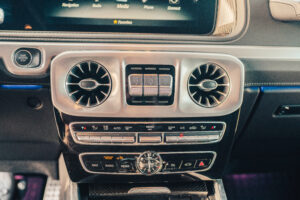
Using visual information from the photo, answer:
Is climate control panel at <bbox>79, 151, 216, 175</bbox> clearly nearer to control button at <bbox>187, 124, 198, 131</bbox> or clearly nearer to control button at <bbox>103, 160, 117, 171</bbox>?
control button at <bbox>103, 160, 117, 171</bbox>

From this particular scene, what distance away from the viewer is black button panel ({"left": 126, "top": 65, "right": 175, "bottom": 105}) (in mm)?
988

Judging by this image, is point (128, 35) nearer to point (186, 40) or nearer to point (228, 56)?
point (186, 40)

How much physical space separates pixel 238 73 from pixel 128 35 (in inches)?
16.1

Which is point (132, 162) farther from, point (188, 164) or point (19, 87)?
point (19, 87)

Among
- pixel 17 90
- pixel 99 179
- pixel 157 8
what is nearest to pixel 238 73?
pixel 157 8

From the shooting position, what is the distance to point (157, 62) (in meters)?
0.98

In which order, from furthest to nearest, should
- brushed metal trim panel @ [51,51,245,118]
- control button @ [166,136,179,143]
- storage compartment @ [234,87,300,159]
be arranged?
storage compartment @ [234,87,300,159] < control button @ [166,136,179,143] < brushed metal trim panel @ [51,51,245,118]

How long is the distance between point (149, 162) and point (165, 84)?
0.32 metres

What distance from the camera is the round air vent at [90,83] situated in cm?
99

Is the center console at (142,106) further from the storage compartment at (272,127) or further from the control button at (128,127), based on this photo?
the storage compartment at (272,127)

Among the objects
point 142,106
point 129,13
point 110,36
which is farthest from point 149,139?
point 129,13

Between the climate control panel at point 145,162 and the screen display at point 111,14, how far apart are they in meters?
0.49

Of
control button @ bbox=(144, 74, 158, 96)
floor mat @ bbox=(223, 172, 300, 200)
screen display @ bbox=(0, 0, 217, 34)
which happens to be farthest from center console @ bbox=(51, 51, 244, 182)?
floor mat @ bbox=(223, 172, 300, 200)

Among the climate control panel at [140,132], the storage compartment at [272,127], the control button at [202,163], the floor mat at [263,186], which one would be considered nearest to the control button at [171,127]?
the climate control panel at [140,132]
